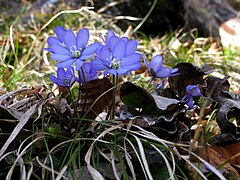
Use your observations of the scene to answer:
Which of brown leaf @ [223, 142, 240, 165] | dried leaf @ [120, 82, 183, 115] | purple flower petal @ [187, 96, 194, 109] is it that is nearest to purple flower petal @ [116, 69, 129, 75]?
dried leaf @ [120, 82, 183, 115]

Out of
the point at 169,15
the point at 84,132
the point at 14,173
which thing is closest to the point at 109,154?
the point at 84,132

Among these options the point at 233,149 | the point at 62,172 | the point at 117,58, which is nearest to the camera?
the point at 62,172

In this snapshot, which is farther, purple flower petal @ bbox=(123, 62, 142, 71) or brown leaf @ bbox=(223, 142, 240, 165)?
brown leaf @ bbox=(223, 142, 240, 165)

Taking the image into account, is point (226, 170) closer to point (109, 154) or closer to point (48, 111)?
point (109, 154)

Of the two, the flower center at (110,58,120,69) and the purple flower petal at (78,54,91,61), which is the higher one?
the purple flower petal at (78,54,91,61)

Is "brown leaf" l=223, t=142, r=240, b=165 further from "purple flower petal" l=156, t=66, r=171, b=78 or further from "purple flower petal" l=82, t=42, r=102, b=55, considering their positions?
"purple flower petal" l=82, t=42, r=102, b=55

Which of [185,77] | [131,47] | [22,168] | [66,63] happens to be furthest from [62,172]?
[185,77]

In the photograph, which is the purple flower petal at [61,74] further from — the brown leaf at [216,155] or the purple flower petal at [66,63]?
the brown leaf at [216,155]

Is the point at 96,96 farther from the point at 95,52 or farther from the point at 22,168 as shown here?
the point at 22,168
